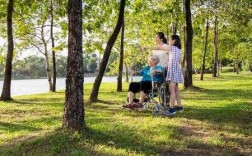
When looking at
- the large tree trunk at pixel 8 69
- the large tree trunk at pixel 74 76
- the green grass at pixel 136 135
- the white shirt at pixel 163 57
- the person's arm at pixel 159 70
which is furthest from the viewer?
the large tree trunk at pixel 8 69

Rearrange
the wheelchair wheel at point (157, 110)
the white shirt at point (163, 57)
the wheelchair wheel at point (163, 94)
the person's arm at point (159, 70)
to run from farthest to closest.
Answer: the white shirt at point (163, 57) < the wheelchair wheel at point (163, 94) < the wheelchair wheel at point (157, 110) < the person's arm at point (159, 70)

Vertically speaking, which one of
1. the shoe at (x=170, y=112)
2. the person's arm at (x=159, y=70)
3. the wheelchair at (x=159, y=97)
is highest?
the person's arm at (x=159, y=70)

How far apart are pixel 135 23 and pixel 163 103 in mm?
34101

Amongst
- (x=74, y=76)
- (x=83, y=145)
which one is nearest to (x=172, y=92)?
(x=74, y=76)

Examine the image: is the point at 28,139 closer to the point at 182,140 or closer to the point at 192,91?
the point at 182,140

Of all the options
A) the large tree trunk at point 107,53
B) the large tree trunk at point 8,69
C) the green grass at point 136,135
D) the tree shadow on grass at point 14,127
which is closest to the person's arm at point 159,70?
the green grass at point 136,135

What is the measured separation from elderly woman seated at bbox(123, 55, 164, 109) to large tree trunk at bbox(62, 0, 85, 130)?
14.4ft

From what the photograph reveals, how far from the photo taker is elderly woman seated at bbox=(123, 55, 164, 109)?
1408cm

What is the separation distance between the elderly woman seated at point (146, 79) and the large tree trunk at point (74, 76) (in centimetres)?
439

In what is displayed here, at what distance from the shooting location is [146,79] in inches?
587

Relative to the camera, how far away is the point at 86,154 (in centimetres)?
869

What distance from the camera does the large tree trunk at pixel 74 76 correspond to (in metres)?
10.1

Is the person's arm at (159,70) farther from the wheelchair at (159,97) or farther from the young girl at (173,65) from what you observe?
the wheelchair at (159,97)

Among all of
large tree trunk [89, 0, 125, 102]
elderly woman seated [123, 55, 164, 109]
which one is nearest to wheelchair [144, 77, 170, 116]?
elderly woman seated [123, 55, 164, 109]
